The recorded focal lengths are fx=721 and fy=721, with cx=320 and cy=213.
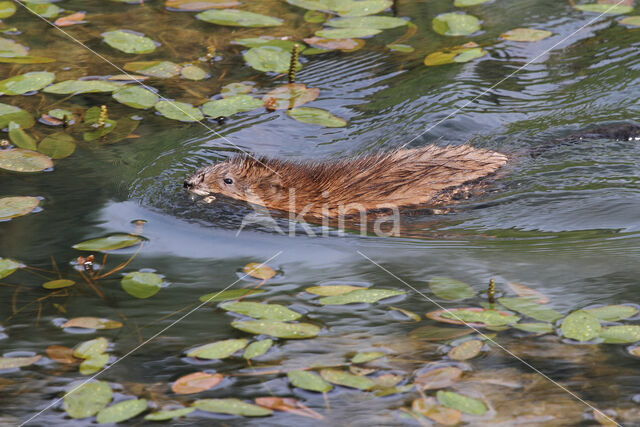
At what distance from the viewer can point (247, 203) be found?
17.0 feet

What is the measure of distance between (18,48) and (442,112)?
3791 mm

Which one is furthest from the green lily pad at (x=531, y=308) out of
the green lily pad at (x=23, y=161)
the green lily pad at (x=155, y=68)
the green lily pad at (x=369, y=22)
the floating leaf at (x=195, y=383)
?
the green lily pad at (x=369, y=22)

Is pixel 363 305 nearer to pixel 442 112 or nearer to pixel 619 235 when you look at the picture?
pixel 619 235

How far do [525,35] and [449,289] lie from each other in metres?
3.82

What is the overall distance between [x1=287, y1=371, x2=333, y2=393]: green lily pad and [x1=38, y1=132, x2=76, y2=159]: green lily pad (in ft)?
9.71

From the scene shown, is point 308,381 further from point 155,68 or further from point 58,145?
point 155,68

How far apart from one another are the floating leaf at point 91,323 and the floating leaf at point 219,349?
1.56 ft

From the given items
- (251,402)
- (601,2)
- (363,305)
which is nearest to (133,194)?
(363,305)

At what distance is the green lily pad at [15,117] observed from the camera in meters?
5.51

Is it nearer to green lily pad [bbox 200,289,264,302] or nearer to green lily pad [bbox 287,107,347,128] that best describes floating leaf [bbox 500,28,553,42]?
green lily pad [bbox 287,107,347,128]

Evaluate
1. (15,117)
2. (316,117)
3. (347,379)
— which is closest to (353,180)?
(316,117)

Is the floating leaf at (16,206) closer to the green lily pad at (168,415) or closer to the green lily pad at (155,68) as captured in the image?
the green lily pad at (155,68)

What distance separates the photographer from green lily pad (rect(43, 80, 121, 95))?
586 cm

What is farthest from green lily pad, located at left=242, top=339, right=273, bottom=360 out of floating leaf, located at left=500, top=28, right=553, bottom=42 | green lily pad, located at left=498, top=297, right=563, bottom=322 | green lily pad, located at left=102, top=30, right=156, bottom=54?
floating leaf, located at left=500, top=28, right=553, bottom=42
